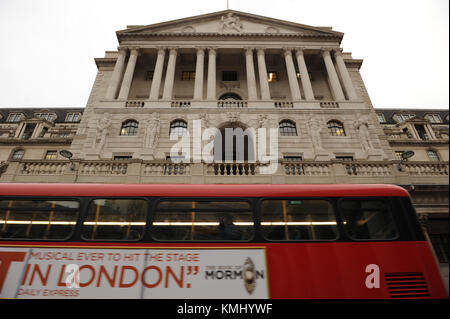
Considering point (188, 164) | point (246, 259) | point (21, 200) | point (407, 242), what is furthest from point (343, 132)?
point (21, 200)

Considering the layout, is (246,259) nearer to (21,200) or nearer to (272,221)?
(272,221)

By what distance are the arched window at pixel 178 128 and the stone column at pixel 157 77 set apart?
3.05m

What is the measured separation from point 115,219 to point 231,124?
1391 centimetres

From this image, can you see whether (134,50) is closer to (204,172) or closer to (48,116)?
(204,172)

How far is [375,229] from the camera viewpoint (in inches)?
198

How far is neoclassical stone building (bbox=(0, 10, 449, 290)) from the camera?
1198 cm

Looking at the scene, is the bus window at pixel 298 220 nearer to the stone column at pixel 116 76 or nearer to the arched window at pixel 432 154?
the stone column at pixel 116 76

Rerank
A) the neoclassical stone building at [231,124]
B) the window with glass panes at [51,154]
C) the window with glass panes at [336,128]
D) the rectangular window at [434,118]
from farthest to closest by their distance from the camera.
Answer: the rectangular window at [434,118]
the window with glass panes at [51,154]
the window with glass panes at [336,128]
the neoclassical stone building at [231,124]

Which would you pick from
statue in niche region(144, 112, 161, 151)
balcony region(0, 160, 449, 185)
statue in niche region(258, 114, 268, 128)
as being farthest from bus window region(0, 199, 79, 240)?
statue in niche region(258, 114, 268, 128)

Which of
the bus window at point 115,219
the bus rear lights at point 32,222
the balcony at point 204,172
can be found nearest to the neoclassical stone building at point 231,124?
the balcony at point 204,172

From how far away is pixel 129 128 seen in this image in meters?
18.1

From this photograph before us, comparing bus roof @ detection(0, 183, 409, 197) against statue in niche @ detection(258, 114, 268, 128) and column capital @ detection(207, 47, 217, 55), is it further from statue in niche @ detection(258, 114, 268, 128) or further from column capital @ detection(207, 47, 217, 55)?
column capital @ detection(207, 47, 217, 55)

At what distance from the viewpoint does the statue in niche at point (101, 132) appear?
16.3m
